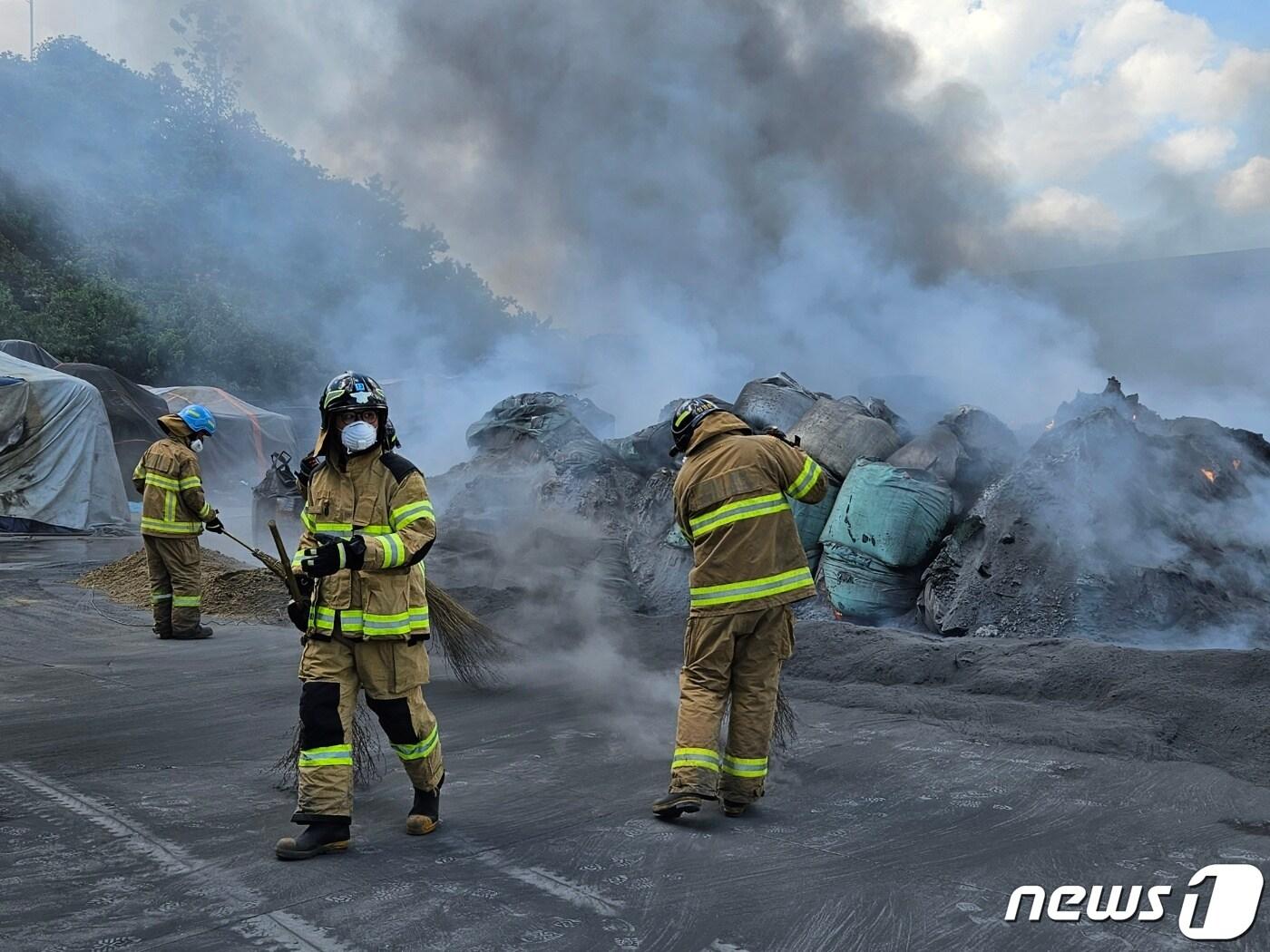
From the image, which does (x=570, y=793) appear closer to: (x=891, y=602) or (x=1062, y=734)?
(x=1062, y=734)

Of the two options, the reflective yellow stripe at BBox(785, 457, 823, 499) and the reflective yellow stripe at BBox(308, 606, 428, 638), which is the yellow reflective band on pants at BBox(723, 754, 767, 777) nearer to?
the reflective yellow stripe at BBox(785, 457, 823, 499)

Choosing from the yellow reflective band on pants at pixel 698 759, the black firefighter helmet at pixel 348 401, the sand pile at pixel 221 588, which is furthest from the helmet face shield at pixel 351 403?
the sand pile at pixel 221 588

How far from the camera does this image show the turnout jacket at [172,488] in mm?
7418

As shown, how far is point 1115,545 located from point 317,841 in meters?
5.00

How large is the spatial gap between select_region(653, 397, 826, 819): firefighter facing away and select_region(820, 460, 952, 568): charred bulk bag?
10.7 feet

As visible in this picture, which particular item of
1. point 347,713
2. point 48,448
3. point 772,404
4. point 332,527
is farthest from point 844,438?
point 48,448

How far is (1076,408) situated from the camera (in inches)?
286

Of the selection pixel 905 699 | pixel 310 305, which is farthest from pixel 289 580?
pixel 310 305

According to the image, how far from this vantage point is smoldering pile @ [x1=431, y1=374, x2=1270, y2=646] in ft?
20.3

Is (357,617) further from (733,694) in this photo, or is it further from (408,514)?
(733,694)

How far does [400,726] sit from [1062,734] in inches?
110

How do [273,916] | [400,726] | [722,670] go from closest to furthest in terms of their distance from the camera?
[273,916]
[400,726]
[722,670]

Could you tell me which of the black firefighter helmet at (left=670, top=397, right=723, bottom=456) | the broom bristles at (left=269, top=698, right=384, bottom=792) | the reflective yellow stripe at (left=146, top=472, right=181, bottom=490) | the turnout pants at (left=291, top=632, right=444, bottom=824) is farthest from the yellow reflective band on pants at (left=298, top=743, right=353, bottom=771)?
the reflective yellow stripe at (left=146, top=472, right=181, bottom=490)

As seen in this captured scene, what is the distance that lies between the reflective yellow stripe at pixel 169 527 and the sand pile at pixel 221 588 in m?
1.16
